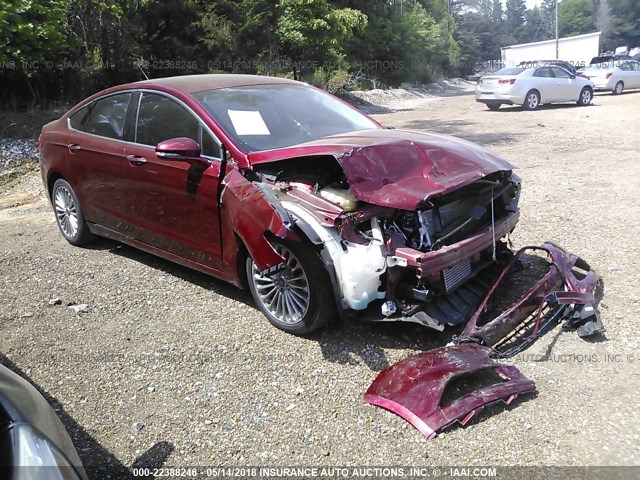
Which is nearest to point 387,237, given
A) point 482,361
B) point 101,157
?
point 482,361

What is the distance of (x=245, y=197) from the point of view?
12.3 ft

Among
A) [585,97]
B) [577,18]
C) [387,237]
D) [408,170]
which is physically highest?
[577,18]

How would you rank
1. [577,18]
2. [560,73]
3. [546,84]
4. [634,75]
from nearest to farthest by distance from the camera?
[546,84], [560,73], [634,75], [577,18]

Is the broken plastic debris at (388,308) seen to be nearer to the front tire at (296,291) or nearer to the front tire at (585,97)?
the front tire at (296,291)

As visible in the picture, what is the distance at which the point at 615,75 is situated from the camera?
78.3 ft

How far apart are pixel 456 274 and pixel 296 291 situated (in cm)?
109

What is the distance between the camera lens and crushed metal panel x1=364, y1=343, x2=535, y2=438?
2.97 meters

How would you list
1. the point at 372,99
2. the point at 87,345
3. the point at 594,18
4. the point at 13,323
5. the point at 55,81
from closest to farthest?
the point at 87,345 < the point at 13,323 < the point at 55,81 < the point at 372,99 < the point at 594,18

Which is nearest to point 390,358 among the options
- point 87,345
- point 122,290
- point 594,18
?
point 87,345

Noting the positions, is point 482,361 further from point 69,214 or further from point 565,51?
point 565,51

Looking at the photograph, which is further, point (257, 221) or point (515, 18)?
point (515, 18)

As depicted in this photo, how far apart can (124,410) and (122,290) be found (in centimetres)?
187

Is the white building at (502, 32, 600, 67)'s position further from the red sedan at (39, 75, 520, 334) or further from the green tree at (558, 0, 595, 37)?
the green tree at (558, 0, 595, 37)

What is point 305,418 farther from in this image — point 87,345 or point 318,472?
point 87,345
